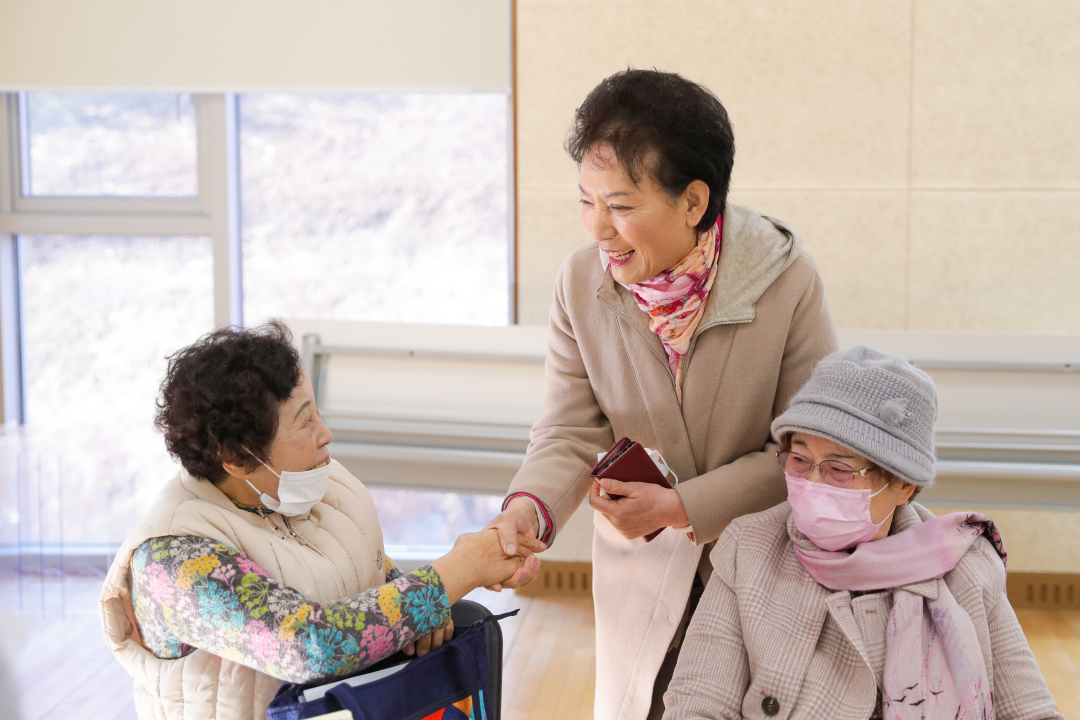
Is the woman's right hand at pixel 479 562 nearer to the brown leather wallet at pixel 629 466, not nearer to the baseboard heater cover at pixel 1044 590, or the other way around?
the brown leather wallet at pixel 629 466

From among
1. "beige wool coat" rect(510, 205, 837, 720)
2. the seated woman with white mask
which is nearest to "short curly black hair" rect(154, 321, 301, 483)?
the seated woman with white mask

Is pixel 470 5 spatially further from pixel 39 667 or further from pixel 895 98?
pixel 39 667

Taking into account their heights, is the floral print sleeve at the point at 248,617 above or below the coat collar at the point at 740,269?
below

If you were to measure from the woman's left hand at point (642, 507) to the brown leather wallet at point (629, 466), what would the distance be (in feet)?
0.05

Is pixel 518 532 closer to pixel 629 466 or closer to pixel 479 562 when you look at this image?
pixel 479 562

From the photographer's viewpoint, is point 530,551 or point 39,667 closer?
point 530,551

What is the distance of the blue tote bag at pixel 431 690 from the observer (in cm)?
121

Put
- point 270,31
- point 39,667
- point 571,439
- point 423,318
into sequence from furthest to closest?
point 423,318
point 270,31
point 39,667
point 571,439

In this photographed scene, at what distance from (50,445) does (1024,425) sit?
366 cm

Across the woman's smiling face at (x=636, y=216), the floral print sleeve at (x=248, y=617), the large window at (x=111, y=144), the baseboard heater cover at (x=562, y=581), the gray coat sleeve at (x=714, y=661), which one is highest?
the large window at (x=111, y=144)

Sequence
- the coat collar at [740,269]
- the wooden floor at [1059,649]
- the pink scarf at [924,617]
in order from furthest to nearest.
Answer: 1. the wooden floor at [1059,649]
2. the coat collar at [740,269]
3. the pink scarf at [924,617]

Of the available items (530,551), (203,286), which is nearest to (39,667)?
(203,286)

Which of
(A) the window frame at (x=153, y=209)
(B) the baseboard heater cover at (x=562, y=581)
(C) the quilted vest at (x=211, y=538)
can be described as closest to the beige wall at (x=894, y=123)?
(A) the window frame at (x=153, y=209)

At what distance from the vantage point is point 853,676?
139 centimetres
